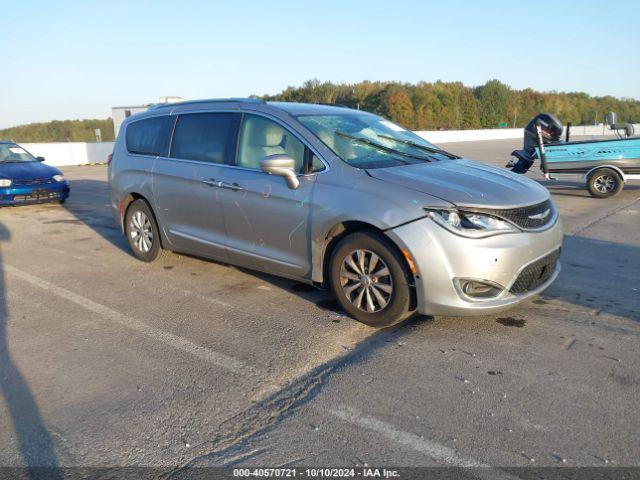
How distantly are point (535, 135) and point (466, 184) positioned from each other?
27.8 ft

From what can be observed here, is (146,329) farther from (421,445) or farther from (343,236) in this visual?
(421,445)

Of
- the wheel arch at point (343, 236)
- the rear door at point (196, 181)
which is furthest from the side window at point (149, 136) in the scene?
the wheel arch at point (343, 236)

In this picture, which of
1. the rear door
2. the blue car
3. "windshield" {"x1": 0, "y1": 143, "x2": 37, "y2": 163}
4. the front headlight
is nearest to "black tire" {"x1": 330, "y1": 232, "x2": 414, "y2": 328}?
the front headlight

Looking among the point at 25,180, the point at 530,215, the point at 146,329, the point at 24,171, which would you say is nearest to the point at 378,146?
the point at 530,215

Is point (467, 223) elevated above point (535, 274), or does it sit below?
above

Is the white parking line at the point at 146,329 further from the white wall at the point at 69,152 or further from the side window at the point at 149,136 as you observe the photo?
the white wall at the point at 69,152

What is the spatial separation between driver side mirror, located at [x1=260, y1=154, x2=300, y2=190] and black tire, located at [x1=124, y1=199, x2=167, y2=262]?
7.87 ft

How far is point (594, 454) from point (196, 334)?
9.42 ft

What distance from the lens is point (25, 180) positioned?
11.0 meters

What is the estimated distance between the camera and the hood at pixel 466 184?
3943 mm

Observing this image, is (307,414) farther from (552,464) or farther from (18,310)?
(18,310)

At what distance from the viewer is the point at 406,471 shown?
2.54m

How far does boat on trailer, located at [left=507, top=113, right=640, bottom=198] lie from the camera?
10.9m

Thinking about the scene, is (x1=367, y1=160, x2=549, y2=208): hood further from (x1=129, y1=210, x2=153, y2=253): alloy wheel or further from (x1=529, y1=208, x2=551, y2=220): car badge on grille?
(x1=129, y1=210, x2=153, y2=253): alloy wheel
